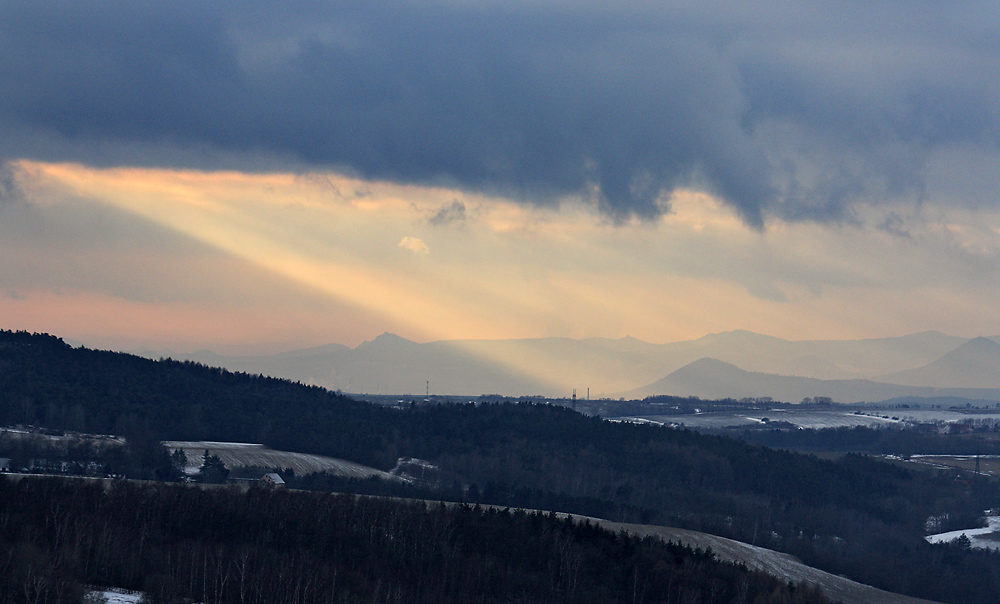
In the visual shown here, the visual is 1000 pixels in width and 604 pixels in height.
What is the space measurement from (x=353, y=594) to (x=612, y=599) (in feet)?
136

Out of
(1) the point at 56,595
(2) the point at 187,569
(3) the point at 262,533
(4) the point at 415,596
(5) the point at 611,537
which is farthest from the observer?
(5) the point at 611,537

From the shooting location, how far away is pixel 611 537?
19188cm

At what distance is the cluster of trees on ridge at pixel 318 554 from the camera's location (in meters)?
134

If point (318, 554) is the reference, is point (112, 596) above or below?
below

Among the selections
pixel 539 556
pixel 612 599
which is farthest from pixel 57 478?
pixel 612 599

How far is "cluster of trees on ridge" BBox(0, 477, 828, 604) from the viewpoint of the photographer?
13362 cm

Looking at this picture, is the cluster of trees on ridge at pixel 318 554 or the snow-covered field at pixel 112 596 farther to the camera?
the cluster of trees on ridge at pixel 318 554

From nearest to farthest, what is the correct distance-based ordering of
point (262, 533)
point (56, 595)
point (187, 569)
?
point (56, 595) < point (187, 569) < point (262, 533)

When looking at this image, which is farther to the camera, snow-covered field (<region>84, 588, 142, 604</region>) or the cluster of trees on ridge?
the cluster of trees on ridge

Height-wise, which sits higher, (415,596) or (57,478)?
(57,478)

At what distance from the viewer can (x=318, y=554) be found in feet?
529

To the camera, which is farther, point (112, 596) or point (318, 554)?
point (318, 554)

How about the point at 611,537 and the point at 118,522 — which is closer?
the point at 118,522

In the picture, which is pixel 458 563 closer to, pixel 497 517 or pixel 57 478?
pixel 497 517
